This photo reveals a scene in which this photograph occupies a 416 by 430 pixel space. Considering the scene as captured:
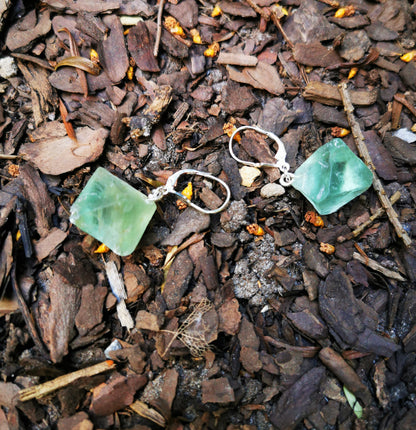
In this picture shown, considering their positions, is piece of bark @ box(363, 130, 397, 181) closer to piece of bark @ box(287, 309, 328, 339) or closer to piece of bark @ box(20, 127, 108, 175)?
piece of bark @ box(287, 309, 328, 339)

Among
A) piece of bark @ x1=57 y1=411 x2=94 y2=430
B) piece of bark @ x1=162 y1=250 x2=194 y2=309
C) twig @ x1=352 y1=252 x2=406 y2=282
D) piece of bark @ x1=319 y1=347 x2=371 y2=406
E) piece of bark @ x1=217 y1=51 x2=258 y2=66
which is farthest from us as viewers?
piece of bark @ x1=217 y1=51 x2=258 y2=66

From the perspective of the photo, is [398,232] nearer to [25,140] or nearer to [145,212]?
[145,212]

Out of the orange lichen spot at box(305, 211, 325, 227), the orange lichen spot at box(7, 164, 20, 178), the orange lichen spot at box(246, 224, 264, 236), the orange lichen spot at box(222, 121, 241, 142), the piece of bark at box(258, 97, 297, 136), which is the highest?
the piece of bark at box(258, 97, 297, 136)

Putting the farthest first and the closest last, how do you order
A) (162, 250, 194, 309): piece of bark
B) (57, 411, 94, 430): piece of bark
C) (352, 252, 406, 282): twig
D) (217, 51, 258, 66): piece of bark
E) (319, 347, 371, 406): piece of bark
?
1. (217, 51, 258, 66): piece of bark
2. (352, 252, 406, 282): twig
3. (162, 250, 194, 309): piece of bark
4. (319, 347, 371, 406): piece of bark
5. (57, 411, 94, 430): piece of bark

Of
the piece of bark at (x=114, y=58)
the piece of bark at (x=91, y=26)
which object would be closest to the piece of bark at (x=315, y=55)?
the piece of bark at (x=114, y=58)

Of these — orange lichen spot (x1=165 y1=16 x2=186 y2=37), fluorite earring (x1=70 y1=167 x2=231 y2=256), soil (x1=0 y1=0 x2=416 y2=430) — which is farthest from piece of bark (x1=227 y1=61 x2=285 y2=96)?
fluorite earring (x1=70 y1=167 x2=231 y2=256)

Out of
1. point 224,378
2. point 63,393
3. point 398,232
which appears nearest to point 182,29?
point 398,232

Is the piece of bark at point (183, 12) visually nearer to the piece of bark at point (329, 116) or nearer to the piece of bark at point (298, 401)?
the piece of bark at point (329, 116)

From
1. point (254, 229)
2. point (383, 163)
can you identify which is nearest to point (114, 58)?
point (254, 229)
